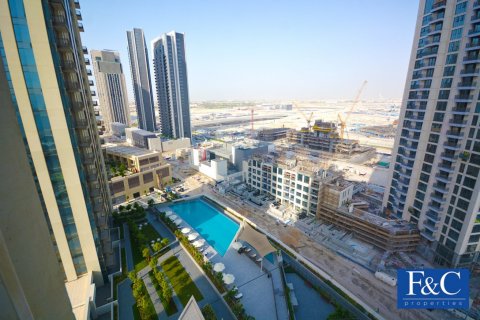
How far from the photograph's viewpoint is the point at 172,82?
95.4 m

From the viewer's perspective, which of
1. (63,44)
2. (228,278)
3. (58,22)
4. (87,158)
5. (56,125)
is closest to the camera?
(56,125)

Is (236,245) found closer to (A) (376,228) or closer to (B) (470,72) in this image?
(A) (376,228)

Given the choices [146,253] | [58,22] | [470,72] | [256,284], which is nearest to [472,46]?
[470,72]

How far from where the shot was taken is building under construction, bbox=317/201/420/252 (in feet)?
112

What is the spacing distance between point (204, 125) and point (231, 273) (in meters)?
141

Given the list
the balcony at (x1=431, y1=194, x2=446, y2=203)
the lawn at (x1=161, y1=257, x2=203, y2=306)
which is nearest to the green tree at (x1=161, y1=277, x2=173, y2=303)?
the lawn at (x1=161, y1=257, x2=203, y2=306)

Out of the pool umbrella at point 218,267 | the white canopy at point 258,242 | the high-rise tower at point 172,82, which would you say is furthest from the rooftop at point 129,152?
the high-rise tower at point 172,82

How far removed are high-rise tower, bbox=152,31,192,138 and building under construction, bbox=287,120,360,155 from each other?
49822 mm

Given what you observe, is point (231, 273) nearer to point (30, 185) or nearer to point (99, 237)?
point (99, 237)

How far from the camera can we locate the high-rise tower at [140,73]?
107m

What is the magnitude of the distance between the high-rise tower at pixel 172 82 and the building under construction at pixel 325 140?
163 ft

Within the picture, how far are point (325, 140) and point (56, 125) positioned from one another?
8361 centimetres

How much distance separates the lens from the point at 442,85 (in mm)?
31109

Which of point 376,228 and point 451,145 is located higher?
point 451,145
